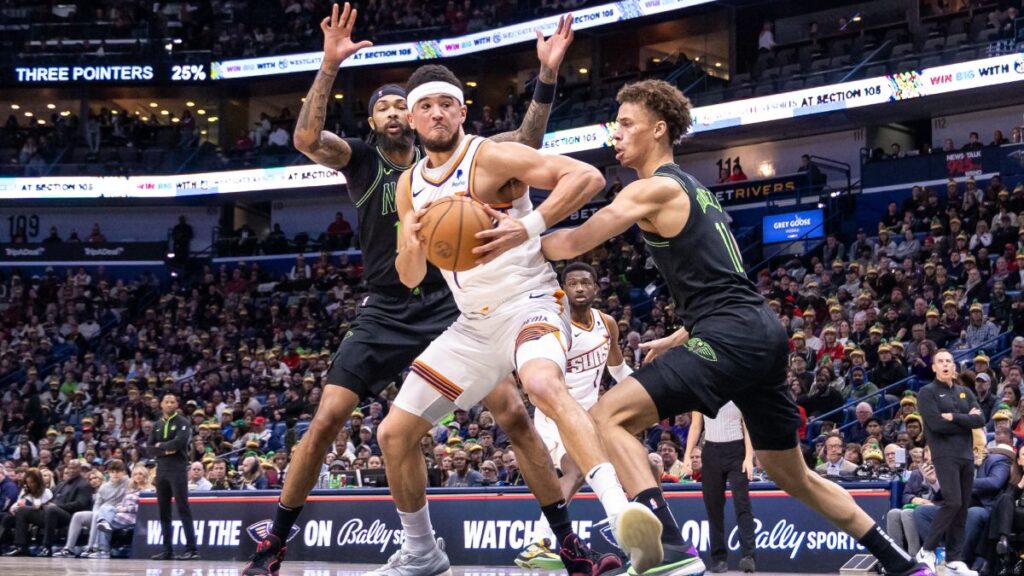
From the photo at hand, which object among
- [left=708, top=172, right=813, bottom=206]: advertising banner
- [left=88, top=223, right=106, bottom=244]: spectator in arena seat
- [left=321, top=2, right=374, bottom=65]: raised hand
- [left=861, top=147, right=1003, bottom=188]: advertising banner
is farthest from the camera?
[left=88, top=223, right=106, bottom=244]: spectator in arena seat

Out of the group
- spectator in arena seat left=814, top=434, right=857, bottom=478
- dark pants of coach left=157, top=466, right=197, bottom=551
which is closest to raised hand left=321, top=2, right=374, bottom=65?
spectator in arena seat left=814, top=434, right=857, bottom=478

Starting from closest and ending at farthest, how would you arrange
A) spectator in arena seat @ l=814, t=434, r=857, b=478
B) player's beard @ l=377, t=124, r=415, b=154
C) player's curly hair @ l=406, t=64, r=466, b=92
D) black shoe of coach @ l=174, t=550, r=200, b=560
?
player's curly hair @ l=406, t=64, r=466, b=92 < player's beard @ l=377, t=124, r=415, b=154 < spectator in arena seat @ l=814, t=434, r=857, b=478 < black shoe of coach @ l=174, t=550, r=200, b=560

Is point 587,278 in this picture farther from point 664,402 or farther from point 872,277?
point 872,277

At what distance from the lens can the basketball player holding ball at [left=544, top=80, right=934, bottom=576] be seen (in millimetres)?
5738

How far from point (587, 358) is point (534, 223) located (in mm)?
4533

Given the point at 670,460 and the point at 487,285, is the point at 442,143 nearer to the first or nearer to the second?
the point at 487,285

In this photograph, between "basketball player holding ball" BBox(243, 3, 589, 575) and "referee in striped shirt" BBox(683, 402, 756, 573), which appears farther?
"referee in striped shirt" BBox(683, 402, 756, 573)

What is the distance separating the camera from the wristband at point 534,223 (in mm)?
5816

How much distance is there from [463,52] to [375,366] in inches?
1167

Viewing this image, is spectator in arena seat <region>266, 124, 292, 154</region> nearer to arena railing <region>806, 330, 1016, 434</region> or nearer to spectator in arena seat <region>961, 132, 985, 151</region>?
spectator in arena seat <region>961, 132, 985, 151</region>

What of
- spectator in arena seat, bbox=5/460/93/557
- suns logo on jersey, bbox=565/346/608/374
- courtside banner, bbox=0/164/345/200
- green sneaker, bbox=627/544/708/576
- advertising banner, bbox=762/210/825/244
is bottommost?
spectator in arena seat, bbox=5/460/93/557

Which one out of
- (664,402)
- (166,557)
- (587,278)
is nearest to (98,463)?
(166,557)

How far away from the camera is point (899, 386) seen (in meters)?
17.1

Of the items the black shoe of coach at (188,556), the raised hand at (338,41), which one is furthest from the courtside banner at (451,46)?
the raised hand at (338,41)
